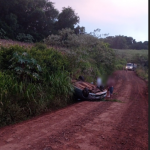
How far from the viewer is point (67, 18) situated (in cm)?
2330

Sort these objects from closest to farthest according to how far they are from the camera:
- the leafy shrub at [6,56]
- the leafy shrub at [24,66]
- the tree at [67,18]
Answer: the leafy shrub at [24,66] < the leafy shrub at [6,56] < the tree at [67,18]

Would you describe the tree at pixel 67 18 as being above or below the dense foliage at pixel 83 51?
above

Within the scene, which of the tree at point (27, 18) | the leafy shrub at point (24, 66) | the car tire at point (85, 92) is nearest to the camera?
the leafy shrub at point (24, 66)

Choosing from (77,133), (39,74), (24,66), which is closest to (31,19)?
(39,74)

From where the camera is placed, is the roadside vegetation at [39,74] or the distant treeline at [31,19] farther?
the distant treeline at [31,19]

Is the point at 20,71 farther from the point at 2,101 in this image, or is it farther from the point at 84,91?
the point at 84,91

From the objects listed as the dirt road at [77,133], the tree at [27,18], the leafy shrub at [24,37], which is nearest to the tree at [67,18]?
the tree at [27,18]

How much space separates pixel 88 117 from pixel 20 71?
304 cm

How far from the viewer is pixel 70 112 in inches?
260

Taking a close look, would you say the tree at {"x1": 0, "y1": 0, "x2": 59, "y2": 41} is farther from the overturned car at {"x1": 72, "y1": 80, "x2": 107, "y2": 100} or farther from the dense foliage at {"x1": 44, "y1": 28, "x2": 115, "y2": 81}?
the overturned car at {"x1": 72, "y1": 80, "x2": 107, "y2": 100}

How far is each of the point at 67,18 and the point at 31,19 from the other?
437 cm

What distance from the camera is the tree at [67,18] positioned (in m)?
23.3

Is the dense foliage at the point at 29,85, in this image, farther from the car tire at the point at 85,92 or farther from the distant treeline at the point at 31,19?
the distant treeline at the point at 31,19

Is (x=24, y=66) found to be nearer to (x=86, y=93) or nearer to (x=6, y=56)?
(x=6, y=56)
